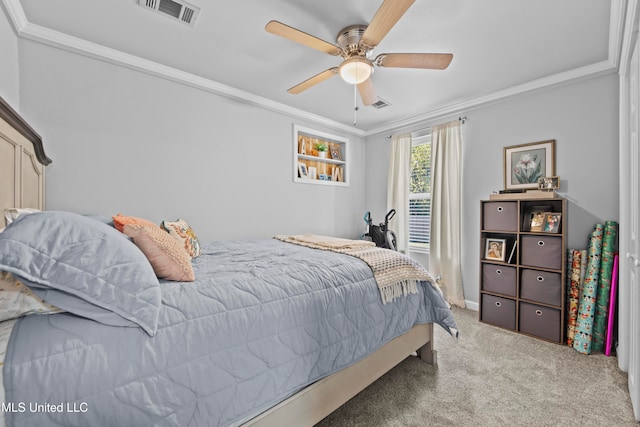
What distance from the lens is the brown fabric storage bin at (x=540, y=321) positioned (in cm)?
246

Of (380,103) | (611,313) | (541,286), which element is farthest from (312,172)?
(611,313)

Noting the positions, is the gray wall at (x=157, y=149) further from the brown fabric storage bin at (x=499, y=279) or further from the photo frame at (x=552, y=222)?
the photo frame at (x=552, y=222)

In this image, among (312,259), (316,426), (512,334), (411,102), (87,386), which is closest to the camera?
(87,386)

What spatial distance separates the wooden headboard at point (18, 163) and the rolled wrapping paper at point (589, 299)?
3.95 m

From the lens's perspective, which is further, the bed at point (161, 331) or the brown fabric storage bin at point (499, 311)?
the brown fabric storage bin at point (499, 311)

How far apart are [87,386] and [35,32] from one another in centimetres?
262

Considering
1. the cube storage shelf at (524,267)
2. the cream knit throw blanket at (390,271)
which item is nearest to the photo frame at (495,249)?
the cube storage shelf at (524,267)

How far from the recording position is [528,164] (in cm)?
293

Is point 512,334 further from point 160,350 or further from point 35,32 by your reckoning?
point 35,32

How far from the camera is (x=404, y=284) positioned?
74.0 inches

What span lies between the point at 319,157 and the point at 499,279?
2674 mm

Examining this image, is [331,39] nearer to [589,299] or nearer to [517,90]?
[517,90]

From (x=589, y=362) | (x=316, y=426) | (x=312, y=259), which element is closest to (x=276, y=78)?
(x=312, y=259)

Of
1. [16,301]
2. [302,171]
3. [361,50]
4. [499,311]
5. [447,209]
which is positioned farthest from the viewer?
[302,171]
